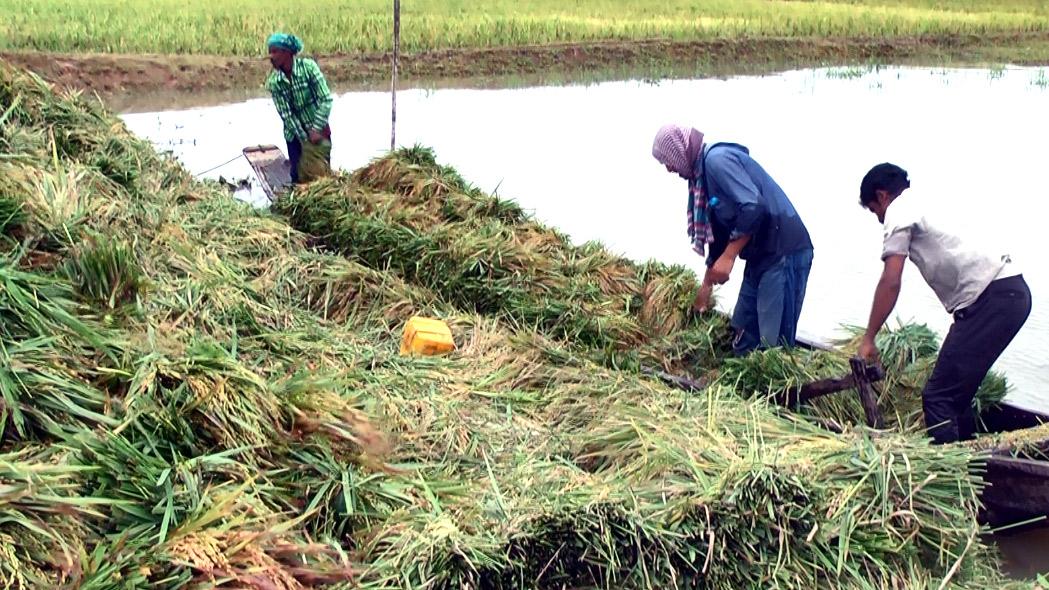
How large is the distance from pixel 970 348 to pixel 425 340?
220cm

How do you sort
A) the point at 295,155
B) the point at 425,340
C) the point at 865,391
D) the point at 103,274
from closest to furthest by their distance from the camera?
the point at 103,274 → the point at 865,391 → the point at 425,340 → the point at 295,155

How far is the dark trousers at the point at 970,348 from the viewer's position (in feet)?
11.9

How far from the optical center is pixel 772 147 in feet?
35.6

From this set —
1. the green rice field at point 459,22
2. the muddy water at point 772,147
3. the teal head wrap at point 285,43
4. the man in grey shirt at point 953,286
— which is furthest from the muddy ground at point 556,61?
the man in grey shirt at point 953,286

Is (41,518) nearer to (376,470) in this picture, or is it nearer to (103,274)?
(376,470)

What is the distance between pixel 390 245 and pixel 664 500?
3115mm

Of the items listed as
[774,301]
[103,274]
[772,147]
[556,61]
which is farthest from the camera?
[556,61]

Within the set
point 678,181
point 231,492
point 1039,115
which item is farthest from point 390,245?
point 1039,115

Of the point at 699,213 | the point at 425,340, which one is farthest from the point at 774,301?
the point at 425,340

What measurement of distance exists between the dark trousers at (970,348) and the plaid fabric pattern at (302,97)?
4.54 meters

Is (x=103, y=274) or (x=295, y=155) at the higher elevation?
(x=103, y=274)

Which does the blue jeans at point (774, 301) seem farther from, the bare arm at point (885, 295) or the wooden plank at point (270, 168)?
the wooden plank at point (270, 168)

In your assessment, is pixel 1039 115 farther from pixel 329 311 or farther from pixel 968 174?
pixel 329 311

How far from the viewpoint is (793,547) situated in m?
2.52
